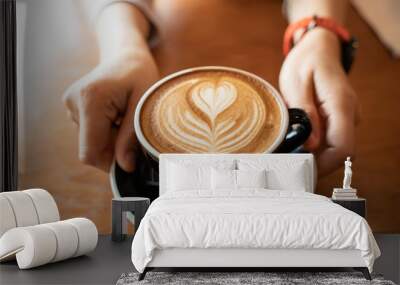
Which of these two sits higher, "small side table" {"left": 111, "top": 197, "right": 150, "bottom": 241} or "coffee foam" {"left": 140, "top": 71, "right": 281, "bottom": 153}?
"coffee foam" {"left": 140, "top": 71, "right": 281, "bottom": 153}

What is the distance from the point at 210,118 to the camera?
616 centimetres

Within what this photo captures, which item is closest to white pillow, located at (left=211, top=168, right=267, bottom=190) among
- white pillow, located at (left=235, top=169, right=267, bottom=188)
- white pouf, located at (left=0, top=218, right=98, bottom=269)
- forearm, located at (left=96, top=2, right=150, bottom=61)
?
white pillow, located at (left=235, top=169, right=267, bottom=188)

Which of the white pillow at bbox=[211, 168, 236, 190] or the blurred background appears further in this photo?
the blurred background

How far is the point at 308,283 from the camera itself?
4.18 meters

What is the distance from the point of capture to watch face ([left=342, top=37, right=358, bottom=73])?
254 inches

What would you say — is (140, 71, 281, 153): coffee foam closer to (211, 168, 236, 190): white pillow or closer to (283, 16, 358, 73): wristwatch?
(211, 168, 236, 190): white pillow

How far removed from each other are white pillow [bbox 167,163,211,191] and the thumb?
1.18m

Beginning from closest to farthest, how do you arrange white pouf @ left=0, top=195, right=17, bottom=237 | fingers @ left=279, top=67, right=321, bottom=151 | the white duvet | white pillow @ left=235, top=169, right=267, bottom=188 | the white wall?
the white duvet < white pouf @ left=0, top=195, right=17, bottom=237 < white pillow @ left=235, top=169, right=267, bottom=188 < fingers @ left=279, top=67, right=321, bottom=151 < the white wall

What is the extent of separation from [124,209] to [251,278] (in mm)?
1871

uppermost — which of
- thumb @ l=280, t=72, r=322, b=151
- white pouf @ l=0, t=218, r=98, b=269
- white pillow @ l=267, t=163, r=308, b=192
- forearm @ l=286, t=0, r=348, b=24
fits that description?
forearm @ l=286, t=0, r=348, b=24

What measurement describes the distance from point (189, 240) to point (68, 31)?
10.5ft

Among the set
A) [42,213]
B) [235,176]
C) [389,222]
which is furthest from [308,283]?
[389,222]

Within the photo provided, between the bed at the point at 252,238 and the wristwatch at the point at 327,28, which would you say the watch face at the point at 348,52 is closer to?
the wristwatch at the point at 327,28

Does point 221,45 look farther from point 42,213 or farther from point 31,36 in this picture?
point 42,213
